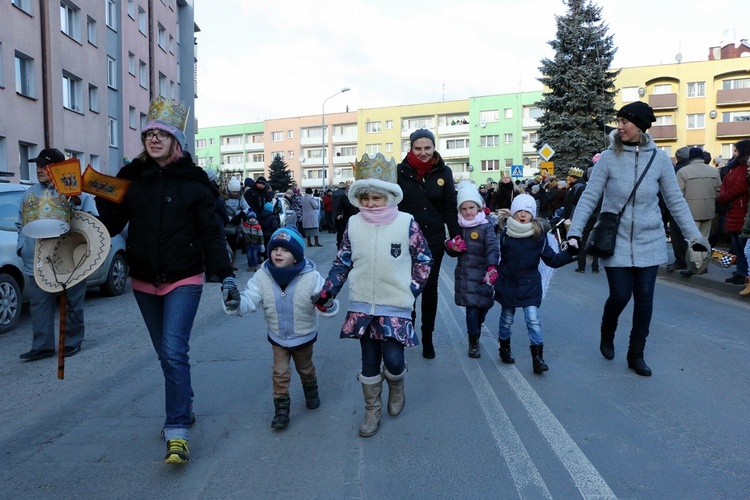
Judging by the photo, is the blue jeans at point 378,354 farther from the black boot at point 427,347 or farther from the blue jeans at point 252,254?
the blue jeans at point 252,254

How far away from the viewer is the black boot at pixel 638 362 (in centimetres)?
525

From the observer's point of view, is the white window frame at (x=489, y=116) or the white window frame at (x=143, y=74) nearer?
the white window frame at (x=143, y=74)

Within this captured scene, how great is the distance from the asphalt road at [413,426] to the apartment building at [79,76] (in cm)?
1721

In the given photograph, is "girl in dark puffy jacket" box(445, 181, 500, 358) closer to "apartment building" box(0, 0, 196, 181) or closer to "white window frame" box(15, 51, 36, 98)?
"apartment building" box(0, 0, 196, 181)

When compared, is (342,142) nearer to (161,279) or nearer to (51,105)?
(51,105)

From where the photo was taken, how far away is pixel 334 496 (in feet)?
10.5

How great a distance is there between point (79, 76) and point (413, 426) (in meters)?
26.1

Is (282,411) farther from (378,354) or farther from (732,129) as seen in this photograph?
(732,129)

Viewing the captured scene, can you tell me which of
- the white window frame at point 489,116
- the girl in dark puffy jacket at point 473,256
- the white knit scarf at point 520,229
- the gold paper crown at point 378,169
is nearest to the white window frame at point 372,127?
the white window frame at point 489,116

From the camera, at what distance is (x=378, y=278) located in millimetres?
4180

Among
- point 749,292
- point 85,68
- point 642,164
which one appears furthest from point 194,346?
point 85,68

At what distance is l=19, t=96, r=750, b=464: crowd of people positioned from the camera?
380 cm

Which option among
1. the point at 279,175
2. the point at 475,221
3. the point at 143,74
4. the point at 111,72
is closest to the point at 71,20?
the point at 111,72

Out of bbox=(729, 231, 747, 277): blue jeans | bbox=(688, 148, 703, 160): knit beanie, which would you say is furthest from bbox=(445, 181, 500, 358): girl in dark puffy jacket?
bbox=(688, 148, 703, 160): knit beanie
